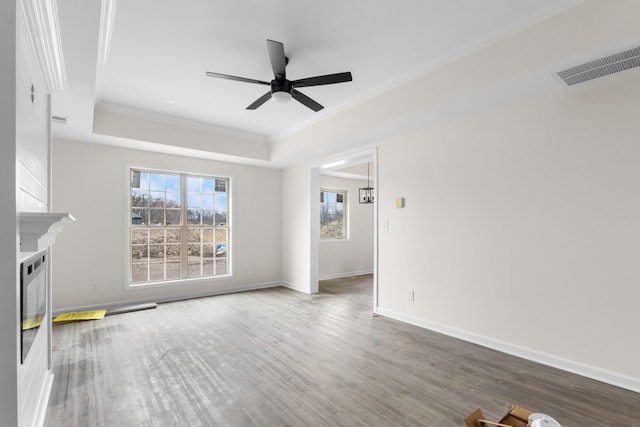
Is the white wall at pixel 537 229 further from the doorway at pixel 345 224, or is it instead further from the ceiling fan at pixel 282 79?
the doorway at pixel 345 224

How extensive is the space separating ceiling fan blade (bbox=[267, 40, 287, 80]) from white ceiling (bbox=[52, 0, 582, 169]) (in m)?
0.23

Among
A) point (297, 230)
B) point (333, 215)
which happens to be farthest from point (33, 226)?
point (333, 215)

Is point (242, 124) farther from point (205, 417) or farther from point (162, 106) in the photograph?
point (205, 417)

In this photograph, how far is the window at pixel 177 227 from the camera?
17.2ft

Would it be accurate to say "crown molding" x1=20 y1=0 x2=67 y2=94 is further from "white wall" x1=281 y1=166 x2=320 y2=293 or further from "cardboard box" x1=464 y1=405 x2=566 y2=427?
"white wall" x1=281 y1=166 x2=320 y2=293

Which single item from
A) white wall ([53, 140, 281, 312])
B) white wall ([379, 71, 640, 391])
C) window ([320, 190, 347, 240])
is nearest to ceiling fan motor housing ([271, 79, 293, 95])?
white wall ([379, 71, 640, 391])

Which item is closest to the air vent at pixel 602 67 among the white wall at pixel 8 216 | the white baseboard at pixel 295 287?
the white wall at pixel 8 216

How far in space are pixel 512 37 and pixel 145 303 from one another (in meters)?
5.91

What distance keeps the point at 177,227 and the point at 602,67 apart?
594 cm

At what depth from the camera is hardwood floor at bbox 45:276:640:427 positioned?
2150 millimetres

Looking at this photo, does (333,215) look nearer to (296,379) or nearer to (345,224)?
(345,224)

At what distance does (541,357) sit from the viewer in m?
2.92

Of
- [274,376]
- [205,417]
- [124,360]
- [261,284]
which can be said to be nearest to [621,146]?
[274,376]

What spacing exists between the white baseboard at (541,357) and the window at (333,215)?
3.87 meters
